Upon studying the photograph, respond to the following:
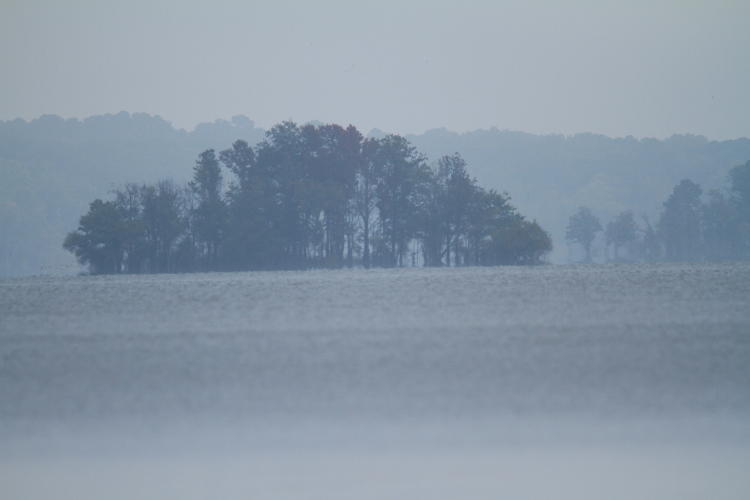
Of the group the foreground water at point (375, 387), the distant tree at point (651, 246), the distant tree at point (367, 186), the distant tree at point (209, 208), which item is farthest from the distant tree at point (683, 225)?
the foreground water at point (375, 387)

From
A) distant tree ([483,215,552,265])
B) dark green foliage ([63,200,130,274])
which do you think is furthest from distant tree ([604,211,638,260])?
dark green foliage ([63,200,130,274])

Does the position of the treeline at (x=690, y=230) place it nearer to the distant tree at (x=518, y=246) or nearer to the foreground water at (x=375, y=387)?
the distant tree at (x=518, y=246)

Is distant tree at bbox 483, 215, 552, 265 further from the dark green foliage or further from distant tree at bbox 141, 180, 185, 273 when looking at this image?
the dark green foliage

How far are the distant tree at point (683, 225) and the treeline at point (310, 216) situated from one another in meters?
20.9

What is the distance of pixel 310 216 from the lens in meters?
45.2

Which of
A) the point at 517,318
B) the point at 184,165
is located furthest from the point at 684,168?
the point at 517,318

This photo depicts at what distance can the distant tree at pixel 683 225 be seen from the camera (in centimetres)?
6156

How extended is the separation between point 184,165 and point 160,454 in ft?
300

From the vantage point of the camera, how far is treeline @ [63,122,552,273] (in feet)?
138

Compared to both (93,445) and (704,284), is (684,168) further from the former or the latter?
(93,445)

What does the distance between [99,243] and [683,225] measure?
134 ft

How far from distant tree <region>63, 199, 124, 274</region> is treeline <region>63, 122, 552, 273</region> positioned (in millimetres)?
46

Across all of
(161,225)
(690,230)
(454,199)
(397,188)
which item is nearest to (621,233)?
(690,230)

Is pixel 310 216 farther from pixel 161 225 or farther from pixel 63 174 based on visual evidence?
pixel 63 174
